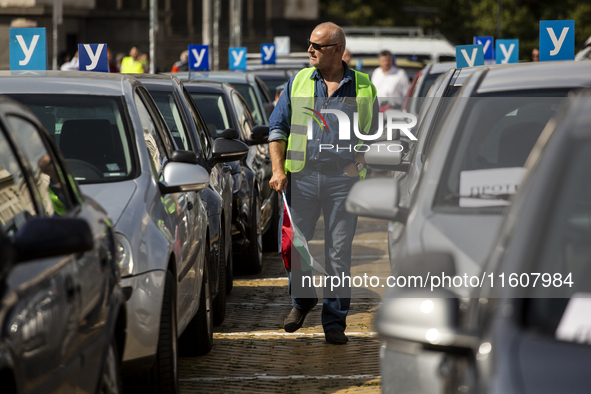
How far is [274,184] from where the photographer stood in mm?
7055

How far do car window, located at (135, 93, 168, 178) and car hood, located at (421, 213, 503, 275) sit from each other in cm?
212

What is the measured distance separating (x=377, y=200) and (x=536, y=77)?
1.20 metres

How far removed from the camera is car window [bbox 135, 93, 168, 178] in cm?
587

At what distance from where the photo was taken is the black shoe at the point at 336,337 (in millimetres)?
7082

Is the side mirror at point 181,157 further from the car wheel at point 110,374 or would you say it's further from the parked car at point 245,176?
the parked car at point 245,176

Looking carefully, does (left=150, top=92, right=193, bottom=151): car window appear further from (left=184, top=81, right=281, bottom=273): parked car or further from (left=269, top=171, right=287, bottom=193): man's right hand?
(left=184, top=81, right=281, bottom=273): parked car

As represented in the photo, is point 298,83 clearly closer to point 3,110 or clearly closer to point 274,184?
point 274,184

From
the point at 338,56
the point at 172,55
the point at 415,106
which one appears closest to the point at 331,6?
the point at 172,55

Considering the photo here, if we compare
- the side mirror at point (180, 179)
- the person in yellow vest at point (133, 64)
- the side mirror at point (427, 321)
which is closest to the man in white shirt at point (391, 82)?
the person in yellow vest at point (133, 64)

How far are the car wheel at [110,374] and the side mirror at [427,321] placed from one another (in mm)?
1442

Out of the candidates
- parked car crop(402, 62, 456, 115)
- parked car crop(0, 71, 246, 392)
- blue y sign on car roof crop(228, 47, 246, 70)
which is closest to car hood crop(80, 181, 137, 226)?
→ parked car crop(0, 71, 246, 392)

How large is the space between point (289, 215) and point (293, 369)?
1.14 m

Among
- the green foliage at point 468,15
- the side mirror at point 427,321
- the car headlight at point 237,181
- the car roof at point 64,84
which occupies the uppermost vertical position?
the green foliage at point 468,15

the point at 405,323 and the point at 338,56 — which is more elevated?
the point at 338,56
